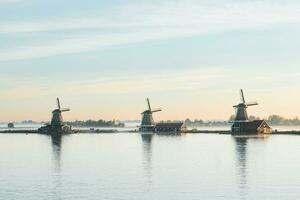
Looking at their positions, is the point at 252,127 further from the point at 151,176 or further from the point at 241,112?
the point at 151,176

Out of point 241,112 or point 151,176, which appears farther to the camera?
point 241,112

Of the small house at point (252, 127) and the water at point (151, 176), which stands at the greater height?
the small house at point (252, 127)

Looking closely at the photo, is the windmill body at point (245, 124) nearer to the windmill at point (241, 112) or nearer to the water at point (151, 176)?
the windmill at point (241, 112)

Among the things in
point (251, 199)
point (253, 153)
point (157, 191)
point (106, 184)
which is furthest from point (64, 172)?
point (253, 153)

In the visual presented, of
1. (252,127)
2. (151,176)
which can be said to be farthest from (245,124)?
(151,176)

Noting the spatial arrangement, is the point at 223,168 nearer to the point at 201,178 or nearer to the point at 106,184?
the point at 201,178

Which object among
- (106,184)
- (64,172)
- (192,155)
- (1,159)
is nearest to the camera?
(106,184)

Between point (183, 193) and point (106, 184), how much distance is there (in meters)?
8.84

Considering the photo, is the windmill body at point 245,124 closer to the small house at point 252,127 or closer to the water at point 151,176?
the small house at point 252,127

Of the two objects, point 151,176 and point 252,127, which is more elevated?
point 252,127

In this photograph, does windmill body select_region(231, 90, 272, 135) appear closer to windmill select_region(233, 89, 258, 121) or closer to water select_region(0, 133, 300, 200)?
windmill select_region(233, 89, 258, 121)

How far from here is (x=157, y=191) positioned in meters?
54.9

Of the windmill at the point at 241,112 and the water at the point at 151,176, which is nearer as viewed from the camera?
the water at the point at 151,176

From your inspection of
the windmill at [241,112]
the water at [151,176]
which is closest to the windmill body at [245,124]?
the windmill at [241,112]
